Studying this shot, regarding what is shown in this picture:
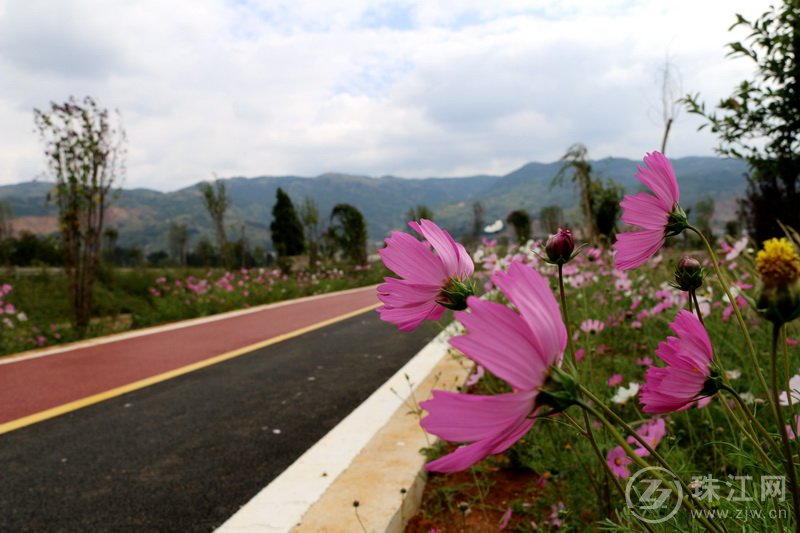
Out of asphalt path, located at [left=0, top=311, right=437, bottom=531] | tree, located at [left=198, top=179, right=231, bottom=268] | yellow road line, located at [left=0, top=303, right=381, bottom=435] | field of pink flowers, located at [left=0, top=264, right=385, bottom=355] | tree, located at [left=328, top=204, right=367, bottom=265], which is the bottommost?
field of pink flowers, located at [left=0, top=264, right=385, bottom=355]

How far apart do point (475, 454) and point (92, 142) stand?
838 cm

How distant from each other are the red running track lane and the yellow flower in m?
4.04

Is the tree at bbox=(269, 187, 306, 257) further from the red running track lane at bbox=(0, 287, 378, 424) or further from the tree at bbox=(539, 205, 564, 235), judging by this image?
the red running track lane at bbox=(0, 287, 378, 424)

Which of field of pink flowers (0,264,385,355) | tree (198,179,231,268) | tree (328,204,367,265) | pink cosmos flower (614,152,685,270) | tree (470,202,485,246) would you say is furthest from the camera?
tree (470,202,485,246)

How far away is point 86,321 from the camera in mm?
7062

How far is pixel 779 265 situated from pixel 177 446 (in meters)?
2.80

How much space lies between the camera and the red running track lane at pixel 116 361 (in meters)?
3.80

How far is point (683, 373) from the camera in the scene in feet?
1.91

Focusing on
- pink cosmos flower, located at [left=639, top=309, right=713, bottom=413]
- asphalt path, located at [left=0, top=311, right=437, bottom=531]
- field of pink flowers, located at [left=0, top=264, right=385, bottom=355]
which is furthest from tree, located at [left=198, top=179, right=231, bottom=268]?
pink cosmos flower, located at [left=639, top=309, right=713, bottom=413]

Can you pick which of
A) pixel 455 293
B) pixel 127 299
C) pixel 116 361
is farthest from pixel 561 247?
pixel 127 299

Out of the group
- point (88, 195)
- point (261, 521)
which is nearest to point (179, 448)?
point (261, 521)

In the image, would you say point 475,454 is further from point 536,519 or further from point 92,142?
point 92,142

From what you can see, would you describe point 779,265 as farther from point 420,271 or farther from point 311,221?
point 311,221

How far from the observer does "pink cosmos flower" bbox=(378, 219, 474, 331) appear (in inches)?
23.6
